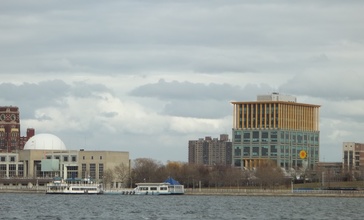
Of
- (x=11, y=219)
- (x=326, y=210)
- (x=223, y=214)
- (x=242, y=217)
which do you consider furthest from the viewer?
(x=326, y=210)

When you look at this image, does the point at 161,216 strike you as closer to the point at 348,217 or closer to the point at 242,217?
the point at 242,217

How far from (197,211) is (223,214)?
9119 millimetres

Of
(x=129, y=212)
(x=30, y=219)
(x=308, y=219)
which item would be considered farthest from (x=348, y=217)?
(x=30, y=219)

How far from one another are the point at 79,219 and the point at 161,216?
13.6 metres

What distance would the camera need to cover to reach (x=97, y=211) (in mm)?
150000

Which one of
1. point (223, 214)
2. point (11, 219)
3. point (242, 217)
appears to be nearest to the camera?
point (11, 219)


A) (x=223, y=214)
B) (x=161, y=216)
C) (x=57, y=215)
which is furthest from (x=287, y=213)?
(x=57, y=215)

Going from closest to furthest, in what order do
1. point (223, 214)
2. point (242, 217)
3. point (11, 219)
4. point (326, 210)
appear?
point (11, 219) → point (242, 217) → point (223, 214) → point (326, 210)

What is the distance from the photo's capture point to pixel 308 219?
13038cm

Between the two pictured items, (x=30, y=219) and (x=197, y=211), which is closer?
(x=30, y=219)

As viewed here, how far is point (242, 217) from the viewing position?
133125 mm

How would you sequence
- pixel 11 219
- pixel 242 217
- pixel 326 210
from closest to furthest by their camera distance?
Result: pixel 11 219 < pixel 242 217 < pixel 326 210

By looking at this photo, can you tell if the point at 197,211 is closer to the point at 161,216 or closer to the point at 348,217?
the point at 161,216

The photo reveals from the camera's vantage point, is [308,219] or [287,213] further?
[287,213]
